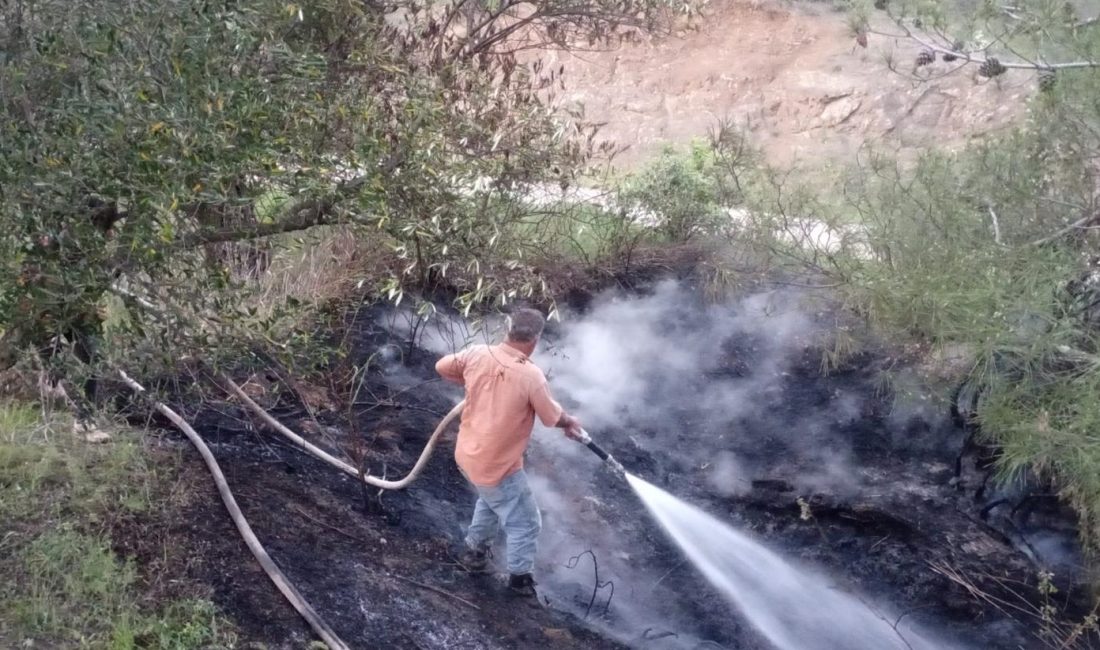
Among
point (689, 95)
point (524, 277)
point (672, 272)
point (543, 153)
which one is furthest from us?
point (689, 95)

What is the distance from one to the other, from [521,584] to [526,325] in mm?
1386

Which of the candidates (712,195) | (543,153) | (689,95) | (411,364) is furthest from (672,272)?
(689,95)

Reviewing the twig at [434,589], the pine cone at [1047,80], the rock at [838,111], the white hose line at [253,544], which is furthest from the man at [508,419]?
the rock at [838,111]

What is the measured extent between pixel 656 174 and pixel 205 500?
592 centimetres

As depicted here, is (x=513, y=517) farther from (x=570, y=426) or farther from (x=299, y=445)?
(x=299, y=445)

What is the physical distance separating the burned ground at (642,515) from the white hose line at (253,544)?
2.2 inches

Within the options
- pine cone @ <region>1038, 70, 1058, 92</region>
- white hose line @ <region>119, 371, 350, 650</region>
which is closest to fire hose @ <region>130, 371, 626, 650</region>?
white hose line @ <region>119, 371, 350, 650</region>

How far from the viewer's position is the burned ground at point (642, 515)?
4648 millimetres

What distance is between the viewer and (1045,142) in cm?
540

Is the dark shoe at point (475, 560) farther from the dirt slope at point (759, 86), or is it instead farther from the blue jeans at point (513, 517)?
the dirt slope at point (759, 86)

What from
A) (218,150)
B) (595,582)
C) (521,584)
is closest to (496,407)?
(521,584)

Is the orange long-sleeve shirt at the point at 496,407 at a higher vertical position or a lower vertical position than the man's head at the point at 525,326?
lower

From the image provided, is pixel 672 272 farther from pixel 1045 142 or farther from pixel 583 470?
pixel 1045 142

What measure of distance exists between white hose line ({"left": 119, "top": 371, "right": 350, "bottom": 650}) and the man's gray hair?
4.59ft
